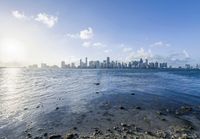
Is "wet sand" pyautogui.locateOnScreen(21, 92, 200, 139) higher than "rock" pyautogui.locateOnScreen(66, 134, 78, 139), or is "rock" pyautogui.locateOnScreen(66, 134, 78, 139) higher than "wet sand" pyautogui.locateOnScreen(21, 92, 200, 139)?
"rock" pyautogui.locateOnScreen(66, 134, 78, 139)

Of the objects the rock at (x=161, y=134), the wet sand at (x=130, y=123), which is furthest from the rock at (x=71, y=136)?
the rock at (x=161, y=134)

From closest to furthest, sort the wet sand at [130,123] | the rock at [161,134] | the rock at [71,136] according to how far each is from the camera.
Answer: the rock at [71,136]
the rock at [161,134]
the wet sand at [130,123]

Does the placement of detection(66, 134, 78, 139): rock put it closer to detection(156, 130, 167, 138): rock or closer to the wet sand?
the wet sand

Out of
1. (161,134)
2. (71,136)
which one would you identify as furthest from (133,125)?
(71,136)

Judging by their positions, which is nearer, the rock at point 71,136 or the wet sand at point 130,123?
the rock at point 71,136

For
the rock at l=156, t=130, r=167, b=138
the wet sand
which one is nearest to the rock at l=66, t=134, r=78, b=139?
the wet sand

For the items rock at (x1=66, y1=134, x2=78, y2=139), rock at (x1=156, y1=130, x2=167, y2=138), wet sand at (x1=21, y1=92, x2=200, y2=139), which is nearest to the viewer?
rock at (x1=66, y1=134, x2=78, y2=139)

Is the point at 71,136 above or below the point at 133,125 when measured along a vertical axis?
above

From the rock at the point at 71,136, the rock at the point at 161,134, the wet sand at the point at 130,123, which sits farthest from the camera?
the wet sand at the point at 130,123

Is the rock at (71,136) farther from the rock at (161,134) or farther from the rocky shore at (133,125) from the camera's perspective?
the rock at (161,134)

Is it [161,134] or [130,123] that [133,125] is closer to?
[130,123]

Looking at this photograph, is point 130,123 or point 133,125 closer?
point 133,125

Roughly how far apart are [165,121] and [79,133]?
27.2ft

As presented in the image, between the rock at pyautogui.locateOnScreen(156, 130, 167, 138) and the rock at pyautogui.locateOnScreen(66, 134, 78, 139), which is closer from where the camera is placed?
the rock at pyautogui.locateOnScreen(66, 134, 78, 139)
